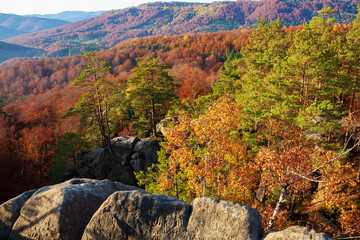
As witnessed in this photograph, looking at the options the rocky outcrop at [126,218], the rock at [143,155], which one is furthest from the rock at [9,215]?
the rock at [143,155]

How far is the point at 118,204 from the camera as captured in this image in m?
6.88

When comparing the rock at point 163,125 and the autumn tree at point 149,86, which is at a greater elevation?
the autumn tree at point 149,86

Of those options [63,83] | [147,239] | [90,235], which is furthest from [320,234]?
[63,83]

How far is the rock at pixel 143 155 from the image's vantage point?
25641 mm

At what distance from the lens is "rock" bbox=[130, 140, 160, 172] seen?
25641 mm

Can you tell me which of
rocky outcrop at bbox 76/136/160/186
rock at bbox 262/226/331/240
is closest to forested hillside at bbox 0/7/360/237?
rocky outcrop at bbox 76/136/160/186

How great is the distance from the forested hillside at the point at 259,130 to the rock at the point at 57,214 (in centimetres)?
435

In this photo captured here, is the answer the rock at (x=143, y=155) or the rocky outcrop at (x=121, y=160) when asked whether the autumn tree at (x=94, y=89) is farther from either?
the rock at (x=143, y=155)

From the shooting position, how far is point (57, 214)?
767 centimetres

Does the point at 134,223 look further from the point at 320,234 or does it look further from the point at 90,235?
the point at 320,234

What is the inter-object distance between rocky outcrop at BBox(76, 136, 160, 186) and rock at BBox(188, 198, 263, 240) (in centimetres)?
1919

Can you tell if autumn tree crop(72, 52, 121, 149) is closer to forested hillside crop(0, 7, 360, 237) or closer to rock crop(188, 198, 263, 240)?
forested hillside crop(0, 7, 360, 237)

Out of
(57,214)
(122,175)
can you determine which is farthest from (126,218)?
(122,175)

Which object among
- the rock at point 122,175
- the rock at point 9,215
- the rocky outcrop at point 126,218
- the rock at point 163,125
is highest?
the rocky outcrop at point 126,218
